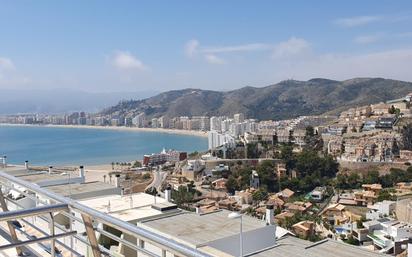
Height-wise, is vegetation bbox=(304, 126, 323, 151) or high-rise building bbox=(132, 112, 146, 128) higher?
high-rise building bbox=(132, 112, 146, 128)

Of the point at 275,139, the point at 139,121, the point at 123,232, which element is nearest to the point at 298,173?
the point at 275,139

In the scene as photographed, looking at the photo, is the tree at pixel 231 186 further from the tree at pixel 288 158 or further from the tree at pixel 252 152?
the tree at pixel 252 152

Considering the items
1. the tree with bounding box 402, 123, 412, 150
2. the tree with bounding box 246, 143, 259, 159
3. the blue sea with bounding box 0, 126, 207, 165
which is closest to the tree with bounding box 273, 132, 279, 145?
the tree with bounding box 246, 143, 259, 159

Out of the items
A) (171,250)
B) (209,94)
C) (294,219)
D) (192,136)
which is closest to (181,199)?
(294,219)

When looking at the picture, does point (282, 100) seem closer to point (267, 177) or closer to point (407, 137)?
point (407, 137)

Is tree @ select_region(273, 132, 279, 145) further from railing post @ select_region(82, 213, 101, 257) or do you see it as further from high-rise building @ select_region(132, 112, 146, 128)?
high-rise building @ select_region(132, 112, 146, 128)

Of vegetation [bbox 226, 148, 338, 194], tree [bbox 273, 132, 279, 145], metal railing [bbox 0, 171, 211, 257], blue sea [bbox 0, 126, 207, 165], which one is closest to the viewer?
metal railing [bbox 0, 171, 211, 257]

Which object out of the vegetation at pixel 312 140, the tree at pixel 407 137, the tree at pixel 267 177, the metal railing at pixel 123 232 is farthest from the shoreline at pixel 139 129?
the metal railing at pixel 123 232

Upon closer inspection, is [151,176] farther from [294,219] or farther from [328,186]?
[294,219]
